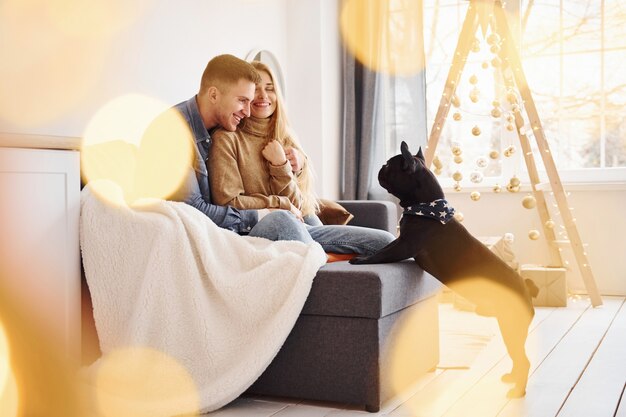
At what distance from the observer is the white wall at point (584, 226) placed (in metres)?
4.17

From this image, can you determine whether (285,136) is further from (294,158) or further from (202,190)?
(202,190)

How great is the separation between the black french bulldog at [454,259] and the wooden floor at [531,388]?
0.12 metres

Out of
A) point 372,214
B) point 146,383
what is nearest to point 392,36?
point 372,214

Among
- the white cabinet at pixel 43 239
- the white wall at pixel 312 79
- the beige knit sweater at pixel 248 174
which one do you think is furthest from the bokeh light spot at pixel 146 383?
the white wall at pixel 312 79

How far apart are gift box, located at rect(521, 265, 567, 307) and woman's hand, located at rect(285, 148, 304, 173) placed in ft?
5.32

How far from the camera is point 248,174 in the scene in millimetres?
2652

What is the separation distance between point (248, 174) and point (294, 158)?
25 cm

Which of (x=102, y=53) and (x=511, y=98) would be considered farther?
(x=511, y=98)

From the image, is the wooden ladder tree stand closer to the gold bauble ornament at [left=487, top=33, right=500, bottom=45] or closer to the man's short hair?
the gold bauble ornament at [left=487, top=33, right=500, bottom=45]

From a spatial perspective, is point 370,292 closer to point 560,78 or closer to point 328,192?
point 328,192

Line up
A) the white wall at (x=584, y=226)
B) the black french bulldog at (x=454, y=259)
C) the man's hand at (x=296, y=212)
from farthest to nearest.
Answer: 1. the white wall at (x=584, y=226)
2. the man's hand at (x=296, y=212)
3. the black french bulldog at (x=454, y=259)

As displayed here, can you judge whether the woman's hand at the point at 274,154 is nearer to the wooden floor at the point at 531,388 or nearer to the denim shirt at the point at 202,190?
the denim shirt at the point at 202,190

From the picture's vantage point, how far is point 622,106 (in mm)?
4230

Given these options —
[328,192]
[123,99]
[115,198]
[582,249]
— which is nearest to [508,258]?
[582,249]
